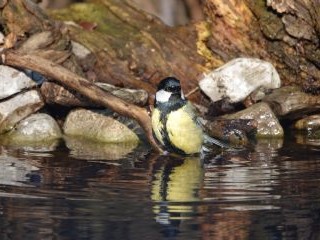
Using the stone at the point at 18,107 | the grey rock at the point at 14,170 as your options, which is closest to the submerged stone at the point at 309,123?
the stone at the point at 18,107

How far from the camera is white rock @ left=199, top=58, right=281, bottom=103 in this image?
1069 centimetres

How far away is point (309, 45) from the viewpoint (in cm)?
1045

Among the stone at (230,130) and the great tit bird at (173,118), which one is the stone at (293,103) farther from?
the great tit bird at (173,118)

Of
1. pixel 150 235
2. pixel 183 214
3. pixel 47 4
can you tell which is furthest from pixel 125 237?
pixel 47 4

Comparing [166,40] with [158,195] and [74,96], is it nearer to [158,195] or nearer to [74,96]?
[74,96]

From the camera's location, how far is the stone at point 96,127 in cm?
973

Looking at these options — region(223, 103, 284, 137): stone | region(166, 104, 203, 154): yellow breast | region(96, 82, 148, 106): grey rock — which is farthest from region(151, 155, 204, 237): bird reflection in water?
region(223, 103, 284, 137): stone

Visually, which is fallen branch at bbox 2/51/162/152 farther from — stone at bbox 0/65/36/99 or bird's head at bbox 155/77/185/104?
bird's head at bbox 155/77/185/104

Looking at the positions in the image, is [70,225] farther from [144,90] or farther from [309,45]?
[309,45]

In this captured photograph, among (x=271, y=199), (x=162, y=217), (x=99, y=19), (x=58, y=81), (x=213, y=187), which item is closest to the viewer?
(x=162, y=217)

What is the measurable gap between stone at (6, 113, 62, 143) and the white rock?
2.02 m

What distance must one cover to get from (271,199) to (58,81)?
3949 mm

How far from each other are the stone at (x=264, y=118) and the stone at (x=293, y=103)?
204 millimetres

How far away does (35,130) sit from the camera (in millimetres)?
9828
